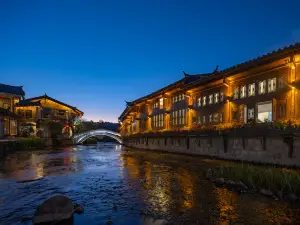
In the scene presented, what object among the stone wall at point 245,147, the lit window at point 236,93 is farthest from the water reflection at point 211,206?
the lit window at point 236,93

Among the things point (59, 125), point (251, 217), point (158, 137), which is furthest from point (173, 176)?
point (59, 125)

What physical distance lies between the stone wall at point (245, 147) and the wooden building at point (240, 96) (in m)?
1.63

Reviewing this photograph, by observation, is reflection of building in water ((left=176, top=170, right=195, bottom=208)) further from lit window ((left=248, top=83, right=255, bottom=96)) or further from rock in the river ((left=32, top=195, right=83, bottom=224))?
lit window ((left=248, top=83, right=255, bottom=96))

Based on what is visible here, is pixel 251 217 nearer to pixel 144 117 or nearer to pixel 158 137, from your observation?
pixel 158 137

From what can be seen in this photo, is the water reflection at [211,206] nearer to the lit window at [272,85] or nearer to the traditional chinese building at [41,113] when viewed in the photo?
the lit window at [272,85]

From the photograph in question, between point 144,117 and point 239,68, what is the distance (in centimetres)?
2688

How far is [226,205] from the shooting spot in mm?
8898

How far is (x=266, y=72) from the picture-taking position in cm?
2042

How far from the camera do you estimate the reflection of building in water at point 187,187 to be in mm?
9387

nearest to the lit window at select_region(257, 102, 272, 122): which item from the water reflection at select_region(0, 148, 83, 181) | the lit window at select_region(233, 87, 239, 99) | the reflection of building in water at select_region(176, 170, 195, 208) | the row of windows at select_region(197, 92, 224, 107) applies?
the lit window at select_region(233, 87, 239, 99)

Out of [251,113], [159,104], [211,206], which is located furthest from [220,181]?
[159,104]

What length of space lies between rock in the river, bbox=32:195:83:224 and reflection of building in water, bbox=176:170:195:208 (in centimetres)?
428

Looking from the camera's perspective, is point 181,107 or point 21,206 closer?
point 21,206

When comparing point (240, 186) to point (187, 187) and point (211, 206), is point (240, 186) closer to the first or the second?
point (187, 187)
